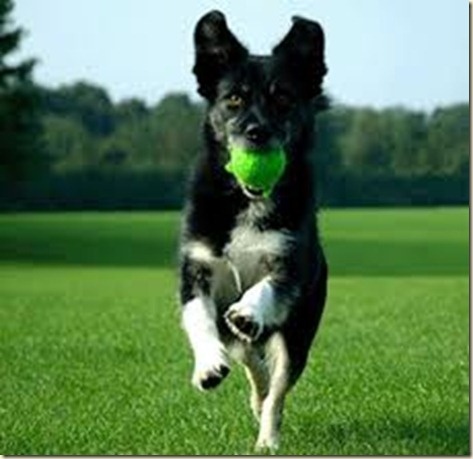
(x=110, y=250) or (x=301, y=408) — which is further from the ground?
(x=301, y=408)

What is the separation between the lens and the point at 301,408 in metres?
4.99

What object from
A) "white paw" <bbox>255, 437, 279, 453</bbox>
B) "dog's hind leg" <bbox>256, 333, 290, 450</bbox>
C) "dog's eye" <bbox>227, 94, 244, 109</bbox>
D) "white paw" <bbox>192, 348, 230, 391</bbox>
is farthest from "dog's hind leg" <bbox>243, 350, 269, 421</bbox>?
"dog's eye" <bbox>227, 94, 244, 109</bbox>

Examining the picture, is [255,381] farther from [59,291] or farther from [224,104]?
[59,291]

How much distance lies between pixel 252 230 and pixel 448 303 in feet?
18.9

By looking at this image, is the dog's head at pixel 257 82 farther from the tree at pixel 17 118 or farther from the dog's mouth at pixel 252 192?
the tree at pixel 17 118

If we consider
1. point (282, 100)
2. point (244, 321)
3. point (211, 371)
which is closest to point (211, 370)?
point (211, 371)

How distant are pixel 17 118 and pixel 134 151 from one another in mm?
411

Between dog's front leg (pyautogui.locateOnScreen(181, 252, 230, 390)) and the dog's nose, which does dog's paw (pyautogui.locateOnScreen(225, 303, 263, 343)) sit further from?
the dog's nose

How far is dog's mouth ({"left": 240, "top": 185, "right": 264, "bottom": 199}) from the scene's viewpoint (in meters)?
4.18

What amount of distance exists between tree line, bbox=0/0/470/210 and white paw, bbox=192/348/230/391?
2.92ft

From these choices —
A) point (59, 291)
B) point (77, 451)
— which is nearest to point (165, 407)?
A: point (77, 451)

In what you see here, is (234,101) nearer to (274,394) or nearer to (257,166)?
(257,166)

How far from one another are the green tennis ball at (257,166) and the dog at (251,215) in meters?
0.03

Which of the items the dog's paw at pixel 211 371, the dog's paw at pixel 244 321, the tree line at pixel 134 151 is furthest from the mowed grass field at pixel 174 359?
the dog's paw at pixel 244 321
